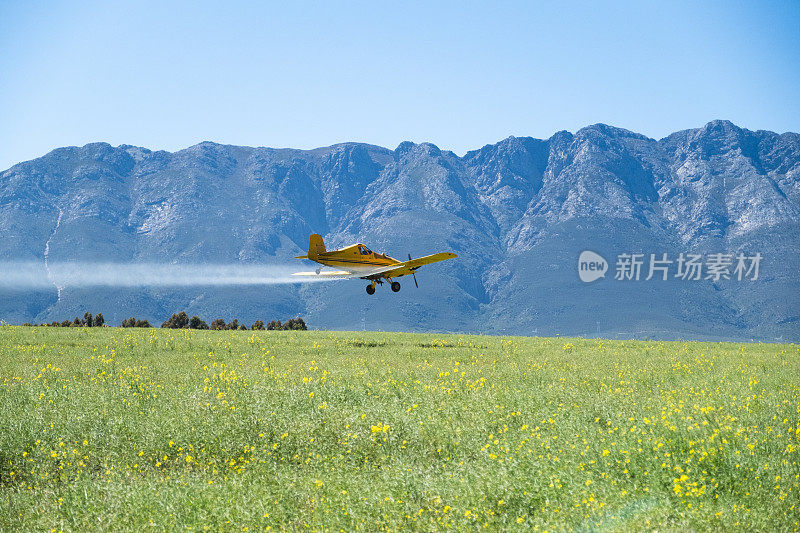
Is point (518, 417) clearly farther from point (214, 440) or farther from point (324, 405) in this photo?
point (214, 440)

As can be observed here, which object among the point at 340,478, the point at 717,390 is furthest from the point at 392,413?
the point at 717,390

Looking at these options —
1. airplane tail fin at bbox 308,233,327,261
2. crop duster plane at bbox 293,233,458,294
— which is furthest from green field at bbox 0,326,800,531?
airplane tail fin at bbox 308,233,327,261

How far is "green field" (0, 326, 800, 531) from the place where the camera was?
12.0m

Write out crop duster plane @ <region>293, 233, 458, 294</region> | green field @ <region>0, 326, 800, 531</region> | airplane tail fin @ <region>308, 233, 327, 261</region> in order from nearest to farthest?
green field @ <region>0, 326, 800, 531</region> → crop duster plane @ <region>293, 233, 458, 294</region> → airplane tail fin @ <region>308, 233, 327, 261</region>

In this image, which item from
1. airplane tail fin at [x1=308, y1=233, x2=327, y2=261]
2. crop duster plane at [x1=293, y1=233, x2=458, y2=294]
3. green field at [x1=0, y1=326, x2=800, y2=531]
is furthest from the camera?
airplane tail fin at [x1=308, y1=233, x2=327, y2=261]

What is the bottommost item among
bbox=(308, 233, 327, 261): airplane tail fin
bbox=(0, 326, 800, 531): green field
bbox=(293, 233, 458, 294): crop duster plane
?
bbox=(0, 326, 800, 531): green field

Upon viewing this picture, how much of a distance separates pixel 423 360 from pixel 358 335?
13787mm

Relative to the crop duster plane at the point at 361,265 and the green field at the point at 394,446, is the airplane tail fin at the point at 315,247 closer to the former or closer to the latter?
the crop duster plane at the point at 361,265

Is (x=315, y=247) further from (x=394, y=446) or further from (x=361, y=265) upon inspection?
(x=394, y=446)

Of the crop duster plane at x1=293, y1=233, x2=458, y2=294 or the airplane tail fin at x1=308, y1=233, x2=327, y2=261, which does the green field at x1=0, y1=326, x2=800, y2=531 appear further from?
the airplane tail fin at x1=308, y1=233, x2=327, y2=261

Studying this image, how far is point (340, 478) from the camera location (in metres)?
13.7

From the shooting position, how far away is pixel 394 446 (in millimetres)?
16062

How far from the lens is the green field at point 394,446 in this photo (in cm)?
1198

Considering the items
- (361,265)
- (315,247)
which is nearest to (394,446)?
(361,265)
